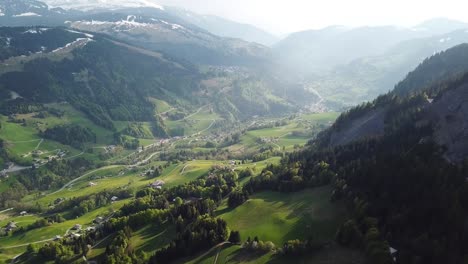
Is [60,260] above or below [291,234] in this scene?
below

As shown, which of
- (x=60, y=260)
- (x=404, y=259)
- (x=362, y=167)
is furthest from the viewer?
(x=60, y=260)

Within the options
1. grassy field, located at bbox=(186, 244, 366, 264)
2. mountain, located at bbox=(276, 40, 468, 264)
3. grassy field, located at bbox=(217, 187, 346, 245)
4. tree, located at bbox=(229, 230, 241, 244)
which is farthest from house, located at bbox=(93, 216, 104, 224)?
tree, located at bbox=(229, 230, 241, 244)

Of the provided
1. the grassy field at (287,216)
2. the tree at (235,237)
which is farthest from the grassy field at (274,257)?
the grassy field at (287,216)

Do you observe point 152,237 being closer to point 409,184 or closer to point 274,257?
point 274,257

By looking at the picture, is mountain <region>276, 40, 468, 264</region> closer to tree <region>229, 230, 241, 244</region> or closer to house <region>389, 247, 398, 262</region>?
house <region>389, 247, 398, 262</region>

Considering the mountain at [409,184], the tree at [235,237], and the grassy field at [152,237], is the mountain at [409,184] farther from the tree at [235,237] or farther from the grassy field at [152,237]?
the grassy field at [152,237]

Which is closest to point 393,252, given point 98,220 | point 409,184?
point 409,184

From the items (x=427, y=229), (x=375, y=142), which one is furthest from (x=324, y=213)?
(x=375, y=142)

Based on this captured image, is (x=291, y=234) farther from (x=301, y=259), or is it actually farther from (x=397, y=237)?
(x=397, y=237)
